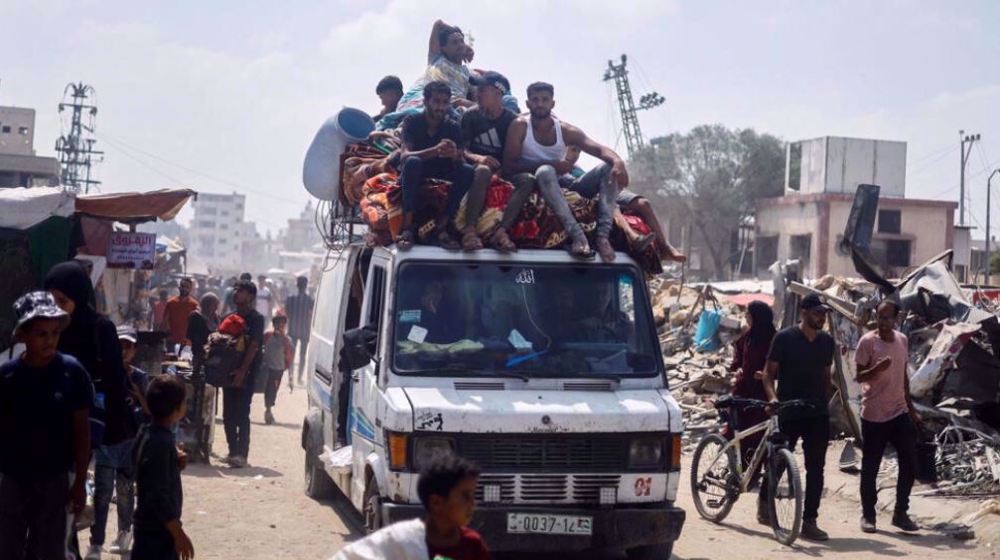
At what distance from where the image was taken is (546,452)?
7.59 meters

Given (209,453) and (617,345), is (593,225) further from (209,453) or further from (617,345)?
(209,453)

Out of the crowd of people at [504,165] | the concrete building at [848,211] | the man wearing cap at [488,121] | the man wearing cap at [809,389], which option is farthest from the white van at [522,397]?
the concrete building at [848,211]

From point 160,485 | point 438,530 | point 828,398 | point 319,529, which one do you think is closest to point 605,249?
point 828,398

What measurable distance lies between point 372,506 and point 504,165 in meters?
2.75

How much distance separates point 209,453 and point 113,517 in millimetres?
2849

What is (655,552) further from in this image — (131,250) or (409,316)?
(131,250)

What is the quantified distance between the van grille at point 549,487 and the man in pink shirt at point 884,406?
3.64m

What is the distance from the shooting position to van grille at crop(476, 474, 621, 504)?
7.54 meters

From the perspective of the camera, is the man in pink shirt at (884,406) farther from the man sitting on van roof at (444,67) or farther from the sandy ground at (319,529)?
the man sitting on van roof at (444,67)

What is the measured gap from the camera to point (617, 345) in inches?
328

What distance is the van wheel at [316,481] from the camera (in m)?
11.0

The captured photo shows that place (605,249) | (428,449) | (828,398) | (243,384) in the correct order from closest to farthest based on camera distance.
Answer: (428,449) → (605,249) → (828,398) → (243,384)

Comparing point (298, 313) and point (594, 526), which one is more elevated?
point (298, 313)

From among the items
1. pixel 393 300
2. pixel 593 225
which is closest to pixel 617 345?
pixel 593 225
